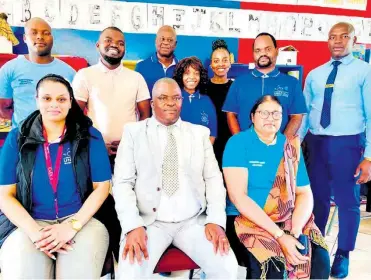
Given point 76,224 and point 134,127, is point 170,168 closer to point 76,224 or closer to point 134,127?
point 134,127

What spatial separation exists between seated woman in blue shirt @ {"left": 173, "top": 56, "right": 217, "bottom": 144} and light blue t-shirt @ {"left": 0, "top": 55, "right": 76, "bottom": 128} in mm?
822

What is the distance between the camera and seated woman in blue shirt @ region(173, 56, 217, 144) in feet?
9.57

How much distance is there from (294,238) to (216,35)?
3136 mm

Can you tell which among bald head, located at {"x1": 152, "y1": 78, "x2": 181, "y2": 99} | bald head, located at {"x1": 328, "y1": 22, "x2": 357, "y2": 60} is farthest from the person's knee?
bald head, located at {"x1": 328, "y1": 22, "x2": 357, "y2": 60}

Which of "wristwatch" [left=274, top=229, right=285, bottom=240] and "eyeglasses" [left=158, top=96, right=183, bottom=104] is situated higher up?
"eyeglasses" [left=158, top=96, right=183, bottom=104]

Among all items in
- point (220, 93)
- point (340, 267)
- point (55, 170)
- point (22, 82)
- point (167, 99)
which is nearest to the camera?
point (55, 170)

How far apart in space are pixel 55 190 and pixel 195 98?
118 cm

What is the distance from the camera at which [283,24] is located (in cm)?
534

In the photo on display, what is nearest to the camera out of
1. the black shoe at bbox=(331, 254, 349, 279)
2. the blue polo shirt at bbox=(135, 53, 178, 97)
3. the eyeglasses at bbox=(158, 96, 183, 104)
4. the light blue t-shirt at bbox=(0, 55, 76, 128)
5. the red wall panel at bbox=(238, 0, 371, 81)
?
the eyeglasses at bbox=(158, 96, 183, 104)

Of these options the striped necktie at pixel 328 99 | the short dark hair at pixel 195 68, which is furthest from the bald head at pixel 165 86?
the striped necktie at pixel 328 99

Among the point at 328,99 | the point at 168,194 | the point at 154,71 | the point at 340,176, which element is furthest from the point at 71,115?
the point at 340,176

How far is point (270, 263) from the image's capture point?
6.93 feet

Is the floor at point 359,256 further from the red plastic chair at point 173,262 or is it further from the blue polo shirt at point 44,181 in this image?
the blue polo shirt at point 44,181

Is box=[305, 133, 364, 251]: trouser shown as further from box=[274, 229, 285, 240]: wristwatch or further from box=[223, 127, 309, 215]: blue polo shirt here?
box=[274, 229, 285, 240]: wristwatch
